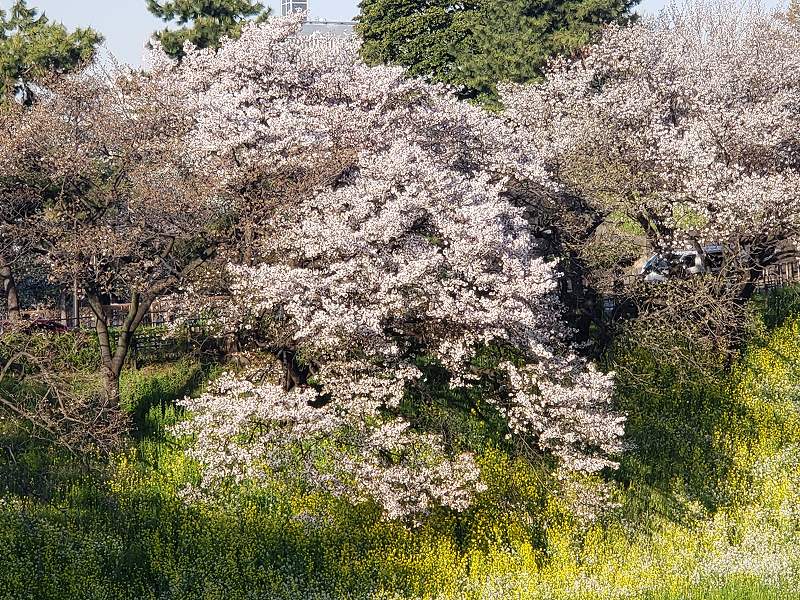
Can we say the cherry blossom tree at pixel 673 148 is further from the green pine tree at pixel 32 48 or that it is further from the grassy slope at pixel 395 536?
the green pine tree at pixel 32 48

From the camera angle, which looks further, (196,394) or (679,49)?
(679,49)

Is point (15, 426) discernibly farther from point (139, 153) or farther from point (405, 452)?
point (405, 452)

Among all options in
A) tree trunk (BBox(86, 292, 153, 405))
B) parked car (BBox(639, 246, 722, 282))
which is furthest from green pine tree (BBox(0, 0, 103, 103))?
parked car (BBox(639, 246, 722, 282))

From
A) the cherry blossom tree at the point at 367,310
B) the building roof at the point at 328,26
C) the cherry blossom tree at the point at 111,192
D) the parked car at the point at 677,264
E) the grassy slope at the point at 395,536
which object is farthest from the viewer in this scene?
the building roof at the point at 328,26

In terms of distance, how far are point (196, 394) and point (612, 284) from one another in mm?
12080

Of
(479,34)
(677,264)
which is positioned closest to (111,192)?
(677,264)

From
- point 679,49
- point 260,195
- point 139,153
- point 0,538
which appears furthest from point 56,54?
point 679,49

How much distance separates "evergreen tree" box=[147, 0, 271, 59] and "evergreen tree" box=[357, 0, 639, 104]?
6008mm

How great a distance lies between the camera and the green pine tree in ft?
97.1

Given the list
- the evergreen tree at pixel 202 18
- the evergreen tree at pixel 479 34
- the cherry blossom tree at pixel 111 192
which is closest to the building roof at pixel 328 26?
the evergreen tree at pixel 479 34

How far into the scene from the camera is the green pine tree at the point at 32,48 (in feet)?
97.1

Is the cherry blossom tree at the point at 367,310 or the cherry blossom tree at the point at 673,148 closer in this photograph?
the cherry blossom tree at the point at 367,310

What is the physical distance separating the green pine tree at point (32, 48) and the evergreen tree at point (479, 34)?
14.4m

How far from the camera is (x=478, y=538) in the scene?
21.1 m
